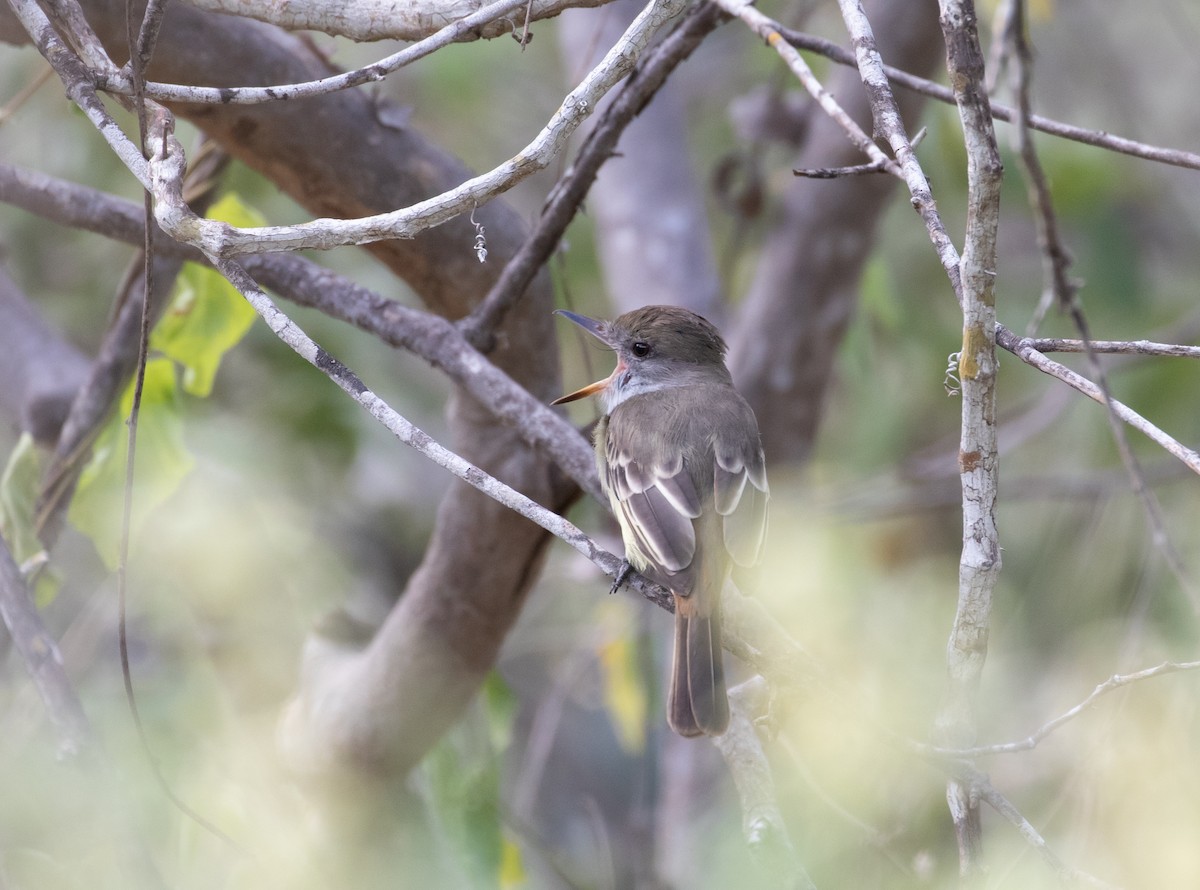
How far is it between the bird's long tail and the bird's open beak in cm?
75

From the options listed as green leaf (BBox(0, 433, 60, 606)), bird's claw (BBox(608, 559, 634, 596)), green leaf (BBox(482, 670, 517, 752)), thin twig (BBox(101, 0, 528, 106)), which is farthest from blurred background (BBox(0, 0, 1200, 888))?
thin twig (BBox(101, 0, 528, 106))

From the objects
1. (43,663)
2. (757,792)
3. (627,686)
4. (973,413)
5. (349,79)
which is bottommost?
(43,663)

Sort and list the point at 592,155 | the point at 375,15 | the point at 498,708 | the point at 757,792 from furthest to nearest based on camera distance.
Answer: the point at 498,708 → the point at 592,155 → the point at 757,792 → the point at 375,15

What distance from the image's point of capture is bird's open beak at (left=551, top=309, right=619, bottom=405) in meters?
3.39

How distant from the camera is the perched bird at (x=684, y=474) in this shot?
9.32 ft

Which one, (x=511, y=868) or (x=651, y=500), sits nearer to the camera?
(x=651, y=500)

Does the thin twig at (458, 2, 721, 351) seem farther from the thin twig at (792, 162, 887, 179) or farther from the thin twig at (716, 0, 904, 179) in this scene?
the thin twig at (792, 162, 887, 179)

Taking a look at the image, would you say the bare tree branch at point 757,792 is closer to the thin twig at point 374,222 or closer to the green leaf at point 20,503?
the thin twig at point 374,222

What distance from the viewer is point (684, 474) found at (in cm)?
326

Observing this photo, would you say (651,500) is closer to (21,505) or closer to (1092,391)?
(1092,391)

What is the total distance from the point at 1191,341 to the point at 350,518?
4.33m

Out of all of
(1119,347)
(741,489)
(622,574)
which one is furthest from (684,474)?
(1119,347)

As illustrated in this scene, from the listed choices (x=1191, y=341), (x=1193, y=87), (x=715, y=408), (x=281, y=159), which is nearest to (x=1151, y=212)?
(x=1191, y=341)

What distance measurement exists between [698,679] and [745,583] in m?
0.46
